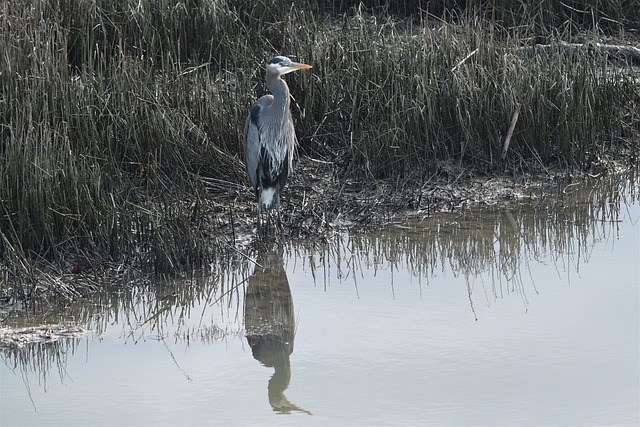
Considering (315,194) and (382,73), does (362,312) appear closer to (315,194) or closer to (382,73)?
(315,194)

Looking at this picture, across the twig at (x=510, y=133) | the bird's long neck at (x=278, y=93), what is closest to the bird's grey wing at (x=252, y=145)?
the bird's long neck at (x=278, y=93)

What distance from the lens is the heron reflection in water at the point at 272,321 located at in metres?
4.82

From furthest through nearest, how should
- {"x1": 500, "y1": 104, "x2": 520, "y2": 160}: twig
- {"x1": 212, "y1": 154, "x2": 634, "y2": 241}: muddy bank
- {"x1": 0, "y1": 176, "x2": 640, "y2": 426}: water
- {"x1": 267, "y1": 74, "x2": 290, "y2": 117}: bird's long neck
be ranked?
{"x1": 500, "y1": 104, "x2": 520, "y2": 160}: twig, {"x1": 267, "y1": 74, "x2": 290, "y2": 117}: bird's long neck, {"x1": 212, "y1": 154, "x2": 634, "y2": 241}: muddy bank, {"x1": 0, "y1": 176, "x2": 640, "y2": 426}: water

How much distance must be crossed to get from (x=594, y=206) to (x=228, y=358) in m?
3.52

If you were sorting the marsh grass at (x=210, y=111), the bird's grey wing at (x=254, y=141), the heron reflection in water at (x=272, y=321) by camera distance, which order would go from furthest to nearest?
the bird's grey wing at (x=254, y=141) < the marsh grass at (x=210, y=111) < the heron reflection in water at (x=272, y=321)

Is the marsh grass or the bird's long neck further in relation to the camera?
the bird's long neck

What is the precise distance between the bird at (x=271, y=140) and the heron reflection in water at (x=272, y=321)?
63 centimetres

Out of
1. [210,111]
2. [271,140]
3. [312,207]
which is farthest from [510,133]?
[210,111]

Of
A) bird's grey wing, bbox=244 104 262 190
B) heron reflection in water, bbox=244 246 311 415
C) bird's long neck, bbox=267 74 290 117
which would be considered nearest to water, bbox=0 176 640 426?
heron reflection in water, bbox=244 246 311 415

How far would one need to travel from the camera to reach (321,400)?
15.4 feet

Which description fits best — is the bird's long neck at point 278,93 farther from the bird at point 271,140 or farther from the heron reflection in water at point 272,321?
the heron reflection in water at point 272,321

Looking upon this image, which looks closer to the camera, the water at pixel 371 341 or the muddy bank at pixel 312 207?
the water at pixel 371 341

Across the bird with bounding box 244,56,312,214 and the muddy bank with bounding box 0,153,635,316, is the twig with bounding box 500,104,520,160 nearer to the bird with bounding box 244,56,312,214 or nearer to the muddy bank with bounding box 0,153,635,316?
the muddy bank with bounding box 0,153,635,316

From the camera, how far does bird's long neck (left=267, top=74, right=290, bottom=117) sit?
7559mm
